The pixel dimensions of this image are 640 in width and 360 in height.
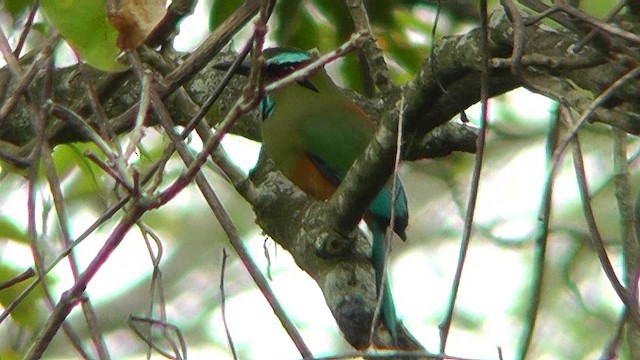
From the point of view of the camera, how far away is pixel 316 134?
366cm

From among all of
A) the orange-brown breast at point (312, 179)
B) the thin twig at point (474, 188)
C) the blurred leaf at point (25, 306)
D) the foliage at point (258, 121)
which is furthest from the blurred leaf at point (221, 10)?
the orange-brown breast at point (312, 179)

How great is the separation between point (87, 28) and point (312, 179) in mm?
2039

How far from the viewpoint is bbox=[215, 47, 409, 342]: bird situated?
3.26 metres

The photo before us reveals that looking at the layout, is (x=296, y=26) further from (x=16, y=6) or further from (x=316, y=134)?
(x=316, y=134)

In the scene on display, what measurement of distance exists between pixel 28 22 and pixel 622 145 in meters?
1.00

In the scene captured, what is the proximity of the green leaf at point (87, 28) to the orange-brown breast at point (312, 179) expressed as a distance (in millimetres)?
1854

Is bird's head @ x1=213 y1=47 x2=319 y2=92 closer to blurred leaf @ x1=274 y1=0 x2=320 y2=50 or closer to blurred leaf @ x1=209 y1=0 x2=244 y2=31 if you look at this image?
blurred leaf @ x1=274 y1=0 x2=320 y2=50

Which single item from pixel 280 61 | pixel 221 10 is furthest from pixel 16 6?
pixel 280 61

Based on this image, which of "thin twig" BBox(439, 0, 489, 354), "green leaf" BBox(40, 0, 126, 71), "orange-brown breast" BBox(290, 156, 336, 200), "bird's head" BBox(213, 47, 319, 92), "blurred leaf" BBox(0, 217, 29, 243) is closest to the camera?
"green leaf" BBox(40, 0, 126, 71)

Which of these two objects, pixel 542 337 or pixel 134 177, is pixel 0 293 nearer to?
pixel 134 177

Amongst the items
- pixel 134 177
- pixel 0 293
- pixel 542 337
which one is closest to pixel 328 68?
pixel 542 337

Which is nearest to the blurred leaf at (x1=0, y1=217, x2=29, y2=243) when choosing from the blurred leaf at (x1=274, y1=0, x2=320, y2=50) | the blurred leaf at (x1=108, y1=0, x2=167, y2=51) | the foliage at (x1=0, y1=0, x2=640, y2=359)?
the foliage at (x1=0, y1=0, x2=640, y2=359)

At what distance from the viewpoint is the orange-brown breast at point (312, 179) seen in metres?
3.39

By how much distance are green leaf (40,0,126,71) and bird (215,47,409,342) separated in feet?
5.37
